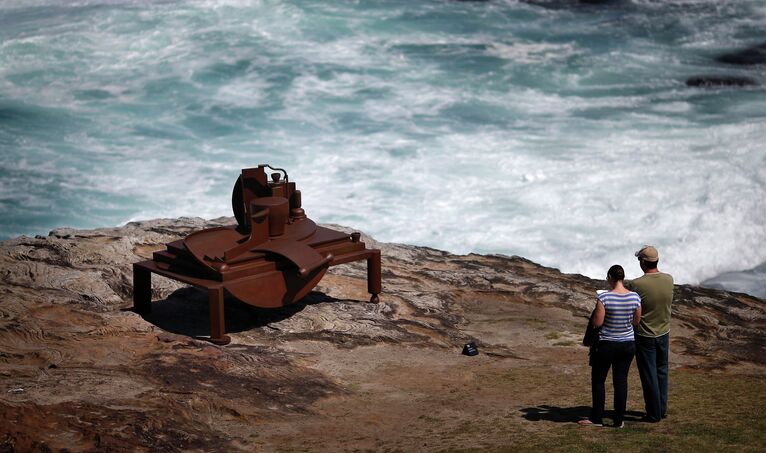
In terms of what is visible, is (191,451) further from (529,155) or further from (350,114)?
(350,114)

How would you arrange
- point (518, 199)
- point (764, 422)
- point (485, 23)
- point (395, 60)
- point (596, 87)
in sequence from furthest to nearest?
1. point (485, 23)
2. point (395, 60)
3. point (596, 87)
4. point (518, 199)
5. point (764, 422)

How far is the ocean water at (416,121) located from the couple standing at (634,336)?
444 inches

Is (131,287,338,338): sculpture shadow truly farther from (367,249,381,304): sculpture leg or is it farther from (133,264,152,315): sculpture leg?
(367,249,381,304): sculpture leg

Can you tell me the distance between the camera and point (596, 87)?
29.5 m

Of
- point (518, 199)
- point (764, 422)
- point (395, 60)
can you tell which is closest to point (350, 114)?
point (395, 60)

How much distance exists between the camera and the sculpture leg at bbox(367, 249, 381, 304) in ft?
35.6

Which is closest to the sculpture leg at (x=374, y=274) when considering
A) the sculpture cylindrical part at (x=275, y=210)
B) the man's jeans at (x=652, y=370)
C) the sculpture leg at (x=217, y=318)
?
the sculpture cylindrical part at (x=275, y=210)

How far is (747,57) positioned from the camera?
3209 centimetres

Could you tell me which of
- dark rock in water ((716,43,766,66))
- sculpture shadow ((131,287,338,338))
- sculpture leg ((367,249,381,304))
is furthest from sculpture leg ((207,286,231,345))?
dark rock in water ((716,43,766,66))

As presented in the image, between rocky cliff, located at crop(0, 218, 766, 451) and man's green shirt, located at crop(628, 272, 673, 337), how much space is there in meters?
1.13

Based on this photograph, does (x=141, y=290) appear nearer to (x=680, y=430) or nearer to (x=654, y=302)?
(x=654, y=302)

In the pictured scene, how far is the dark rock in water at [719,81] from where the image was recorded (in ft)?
96.3

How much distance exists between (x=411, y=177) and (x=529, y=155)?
3084mm

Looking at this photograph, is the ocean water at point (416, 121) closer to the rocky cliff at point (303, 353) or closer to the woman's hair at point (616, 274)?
the rocky cliff at point (303, 353)
